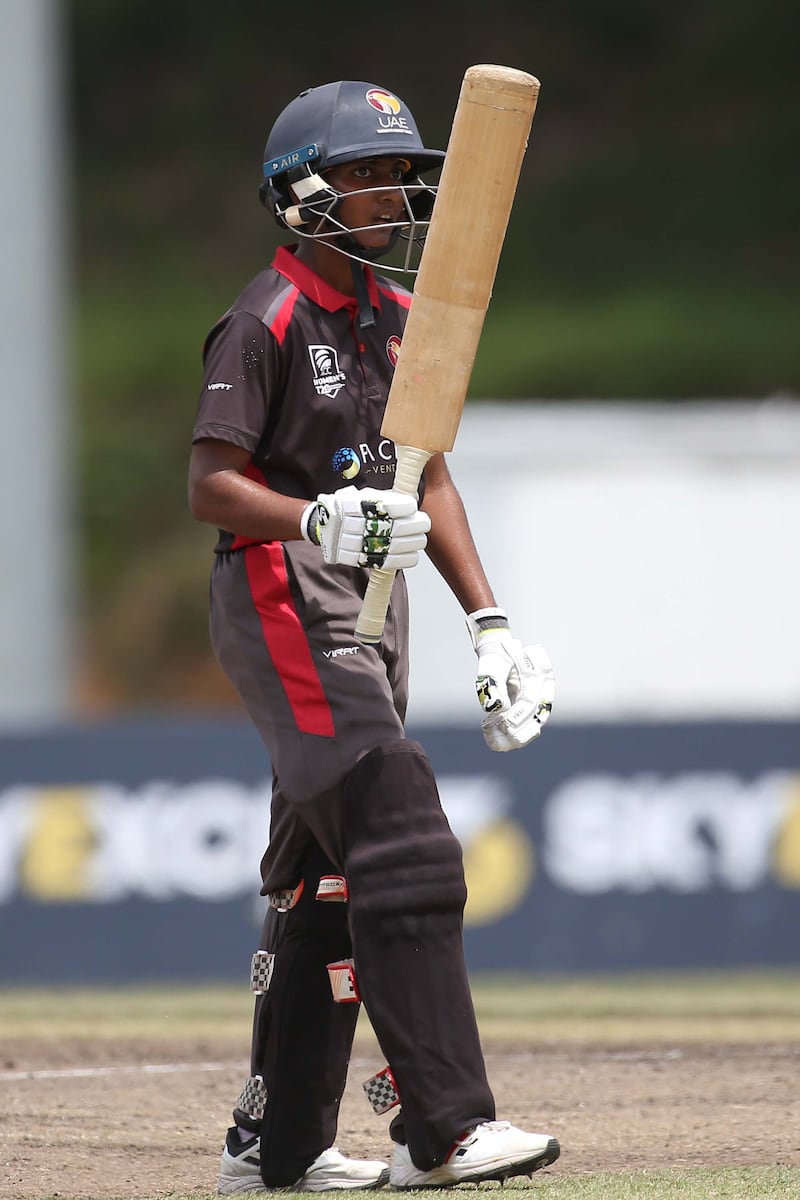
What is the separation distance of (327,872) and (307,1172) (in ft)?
2.23

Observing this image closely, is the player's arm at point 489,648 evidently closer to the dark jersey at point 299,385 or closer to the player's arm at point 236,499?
the dark jersey at point 299,385

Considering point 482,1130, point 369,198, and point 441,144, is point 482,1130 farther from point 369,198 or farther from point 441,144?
point 441,144

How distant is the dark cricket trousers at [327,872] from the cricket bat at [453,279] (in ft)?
0.60

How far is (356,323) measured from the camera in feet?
15.5

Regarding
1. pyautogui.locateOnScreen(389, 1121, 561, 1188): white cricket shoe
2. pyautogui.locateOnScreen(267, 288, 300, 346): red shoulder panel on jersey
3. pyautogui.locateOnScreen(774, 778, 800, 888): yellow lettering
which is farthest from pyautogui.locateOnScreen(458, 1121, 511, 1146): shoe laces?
pyautogui.locateOnScreen(774, 778, 800, 888): yellow lettering

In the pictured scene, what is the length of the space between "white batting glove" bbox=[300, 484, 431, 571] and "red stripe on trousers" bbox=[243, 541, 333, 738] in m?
0.31

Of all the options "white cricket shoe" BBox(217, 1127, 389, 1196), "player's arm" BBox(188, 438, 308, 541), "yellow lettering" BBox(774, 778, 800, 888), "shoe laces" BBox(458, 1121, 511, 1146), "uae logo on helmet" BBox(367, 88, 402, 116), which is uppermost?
"uae logo on helmet" BBox(367, 88, 402, 116)

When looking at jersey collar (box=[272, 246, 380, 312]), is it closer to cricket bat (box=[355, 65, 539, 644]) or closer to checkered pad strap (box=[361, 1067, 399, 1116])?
cricket bat (box=[355, 65, 539, 644])

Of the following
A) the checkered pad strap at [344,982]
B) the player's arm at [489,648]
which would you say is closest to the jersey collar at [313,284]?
the player's arm at [489,648]

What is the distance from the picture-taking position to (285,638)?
454 centimetres

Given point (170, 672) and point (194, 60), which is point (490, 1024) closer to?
point (170, 672)

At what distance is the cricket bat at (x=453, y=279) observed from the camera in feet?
14.4

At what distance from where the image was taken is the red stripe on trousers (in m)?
4.51

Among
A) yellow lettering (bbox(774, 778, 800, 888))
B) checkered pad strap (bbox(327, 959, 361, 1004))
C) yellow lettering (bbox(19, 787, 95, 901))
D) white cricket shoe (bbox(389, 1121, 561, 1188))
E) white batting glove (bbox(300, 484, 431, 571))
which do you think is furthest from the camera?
yellow lettering (bbox(774, 778, 800, 888))
